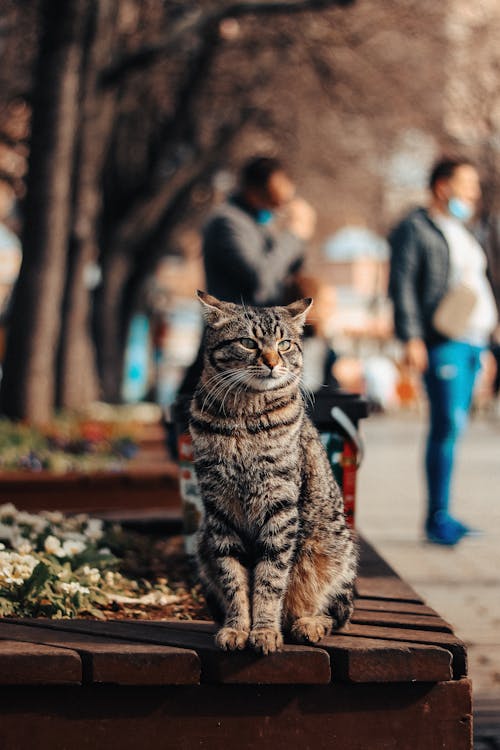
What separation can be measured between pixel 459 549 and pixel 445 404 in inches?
39.2

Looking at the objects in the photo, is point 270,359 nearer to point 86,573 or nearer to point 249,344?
point 249,344

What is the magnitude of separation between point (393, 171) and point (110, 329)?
9010 mm

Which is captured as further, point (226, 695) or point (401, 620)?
point (401, 620)

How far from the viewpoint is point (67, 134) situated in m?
10.6

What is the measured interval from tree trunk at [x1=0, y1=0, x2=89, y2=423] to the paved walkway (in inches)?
133

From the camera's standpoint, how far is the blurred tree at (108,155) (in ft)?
34.6

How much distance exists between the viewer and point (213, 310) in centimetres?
372

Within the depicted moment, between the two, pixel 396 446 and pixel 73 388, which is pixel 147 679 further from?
pixel 396 446

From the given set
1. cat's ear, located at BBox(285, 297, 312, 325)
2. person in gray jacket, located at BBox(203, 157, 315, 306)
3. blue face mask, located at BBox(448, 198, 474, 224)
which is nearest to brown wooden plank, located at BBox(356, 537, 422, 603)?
cat's ear, located at BBox(285, 297, 312, 325)

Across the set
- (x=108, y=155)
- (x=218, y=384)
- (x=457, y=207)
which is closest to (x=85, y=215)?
(x=108, y=155)

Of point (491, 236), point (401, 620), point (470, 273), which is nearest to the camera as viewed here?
point (401, 620)

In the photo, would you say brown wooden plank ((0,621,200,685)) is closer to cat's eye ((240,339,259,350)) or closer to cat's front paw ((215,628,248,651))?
cat's front paw ((215,628,248,651))

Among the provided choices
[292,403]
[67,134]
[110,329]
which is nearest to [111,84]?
[67,134]

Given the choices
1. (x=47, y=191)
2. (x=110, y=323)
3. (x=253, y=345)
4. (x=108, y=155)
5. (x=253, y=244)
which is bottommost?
(x=110, y=323)
